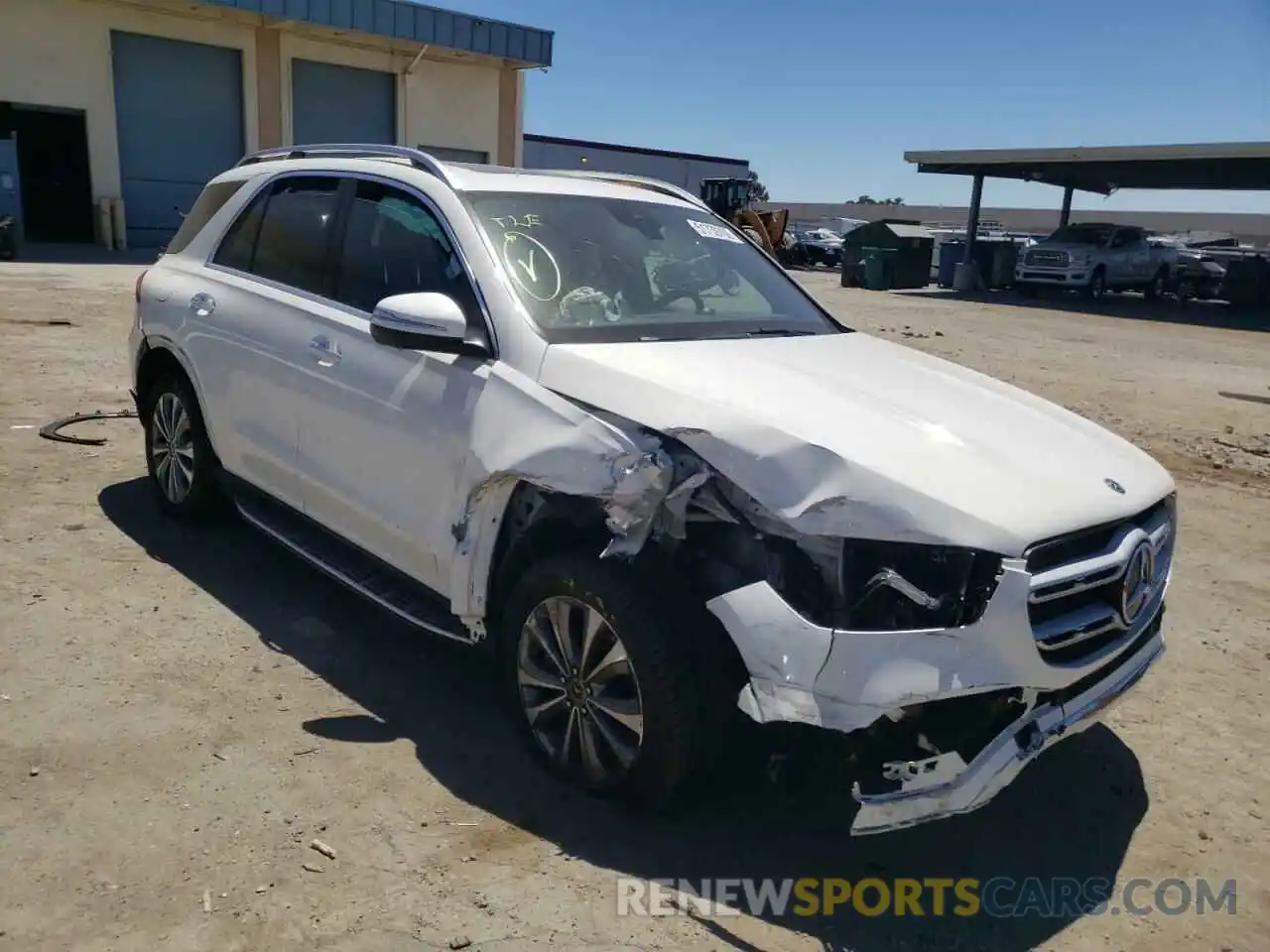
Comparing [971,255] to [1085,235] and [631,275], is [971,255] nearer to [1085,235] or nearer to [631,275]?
[1085,235]

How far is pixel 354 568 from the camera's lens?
3949mm

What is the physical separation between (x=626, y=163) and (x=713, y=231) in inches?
1840

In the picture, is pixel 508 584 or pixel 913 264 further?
pixel 913 264

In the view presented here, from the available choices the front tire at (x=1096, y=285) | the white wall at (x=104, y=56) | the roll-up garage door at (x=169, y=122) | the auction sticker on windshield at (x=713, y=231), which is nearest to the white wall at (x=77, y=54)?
the white wall at (x=104, y=56)

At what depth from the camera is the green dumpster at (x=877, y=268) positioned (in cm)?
2942

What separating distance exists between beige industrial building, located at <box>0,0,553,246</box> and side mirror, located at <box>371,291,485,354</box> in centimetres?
2071

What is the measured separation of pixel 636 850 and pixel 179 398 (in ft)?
11.1

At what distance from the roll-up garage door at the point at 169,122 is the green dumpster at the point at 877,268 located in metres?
16.9

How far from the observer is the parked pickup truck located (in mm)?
27500

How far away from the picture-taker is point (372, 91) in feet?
83.9

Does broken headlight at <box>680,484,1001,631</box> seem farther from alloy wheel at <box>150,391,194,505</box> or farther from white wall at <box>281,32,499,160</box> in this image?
white wall at <box>281,32,499,160</box>

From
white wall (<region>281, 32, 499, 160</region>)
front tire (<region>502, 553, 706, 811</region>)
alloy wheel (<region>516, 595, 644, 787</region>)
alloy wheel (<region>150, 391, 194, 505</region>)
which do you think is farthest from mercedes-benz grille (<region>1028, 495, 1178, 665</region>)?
white wall (<region>281, 32, 499, 160</region>)

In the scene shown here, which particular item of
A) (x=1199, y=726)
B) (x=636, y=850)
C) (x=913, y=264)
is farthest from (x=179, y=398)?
(x=913, y=264)

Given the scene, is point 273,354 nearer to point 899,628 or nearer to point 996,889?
point 899,628
